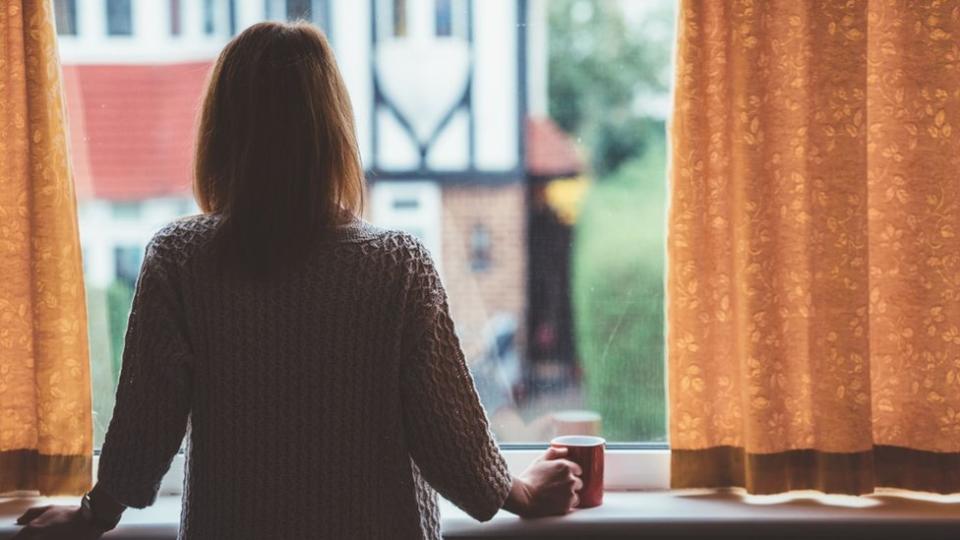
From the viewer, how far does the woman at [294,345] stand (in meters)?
1.13

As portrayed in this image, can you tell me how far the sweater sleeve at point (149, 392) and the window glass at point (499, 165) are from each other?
2.09ft

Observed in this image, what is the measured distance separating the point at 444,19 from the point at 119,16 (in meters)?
0.59

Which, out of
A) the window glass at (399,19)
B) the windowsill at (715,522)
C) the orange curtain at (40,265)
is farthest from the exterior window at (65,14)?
the windowsill at (715,522)

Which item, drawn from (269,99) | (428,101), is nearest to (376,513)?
(269,99)

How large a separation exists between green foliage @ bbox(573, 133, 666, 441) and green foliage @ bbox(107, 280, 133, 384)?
2.66 ft

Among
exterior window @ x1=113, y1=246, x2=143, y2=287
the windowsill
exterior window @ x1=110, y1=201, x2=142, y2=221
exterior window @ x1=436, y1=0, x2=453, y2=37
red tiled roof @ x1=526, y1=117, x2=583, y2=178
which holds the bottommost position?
the windowsill

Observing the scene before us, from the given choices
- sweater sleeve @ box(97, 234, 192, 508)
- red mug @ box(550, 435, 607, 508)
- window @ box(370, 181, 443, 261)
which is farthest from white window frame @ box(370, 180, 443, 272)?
sweater sleeve @ box(97, 234, 192, 508)

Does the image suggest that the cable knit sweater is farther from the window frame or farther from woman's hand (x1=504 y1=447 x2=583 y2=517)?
the window frame

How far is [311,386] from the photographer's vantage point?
1126 millimetres

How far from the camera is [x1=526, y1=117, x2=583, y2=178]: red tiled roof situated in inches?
69.6

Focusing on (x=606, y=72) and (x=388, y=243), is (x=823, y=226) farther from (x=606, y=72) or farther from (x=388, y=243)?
(x=388, y=243)

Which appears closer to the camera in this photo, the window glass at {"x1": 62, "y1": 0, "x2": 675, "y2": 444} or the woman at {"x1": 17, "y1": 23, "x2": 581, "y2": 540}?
the woman at {"x1": 17, "y1": 23, "x2": 581, "y2": 540}

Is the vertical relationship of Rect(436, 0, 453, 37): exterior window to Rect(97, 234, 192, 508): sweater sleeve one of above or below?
above

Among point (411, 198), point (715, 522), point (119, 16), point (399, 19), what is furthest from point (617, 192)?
point (119, 16)
